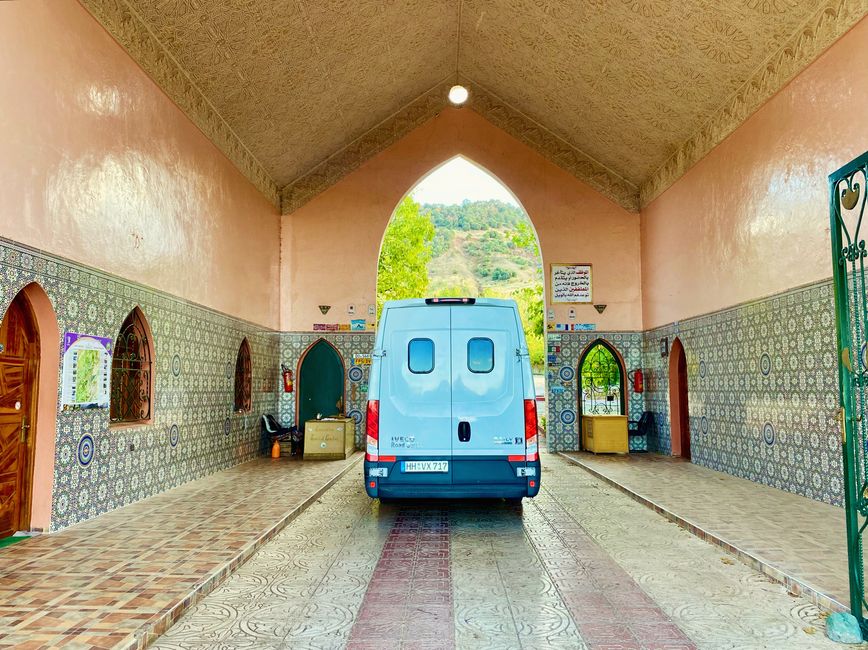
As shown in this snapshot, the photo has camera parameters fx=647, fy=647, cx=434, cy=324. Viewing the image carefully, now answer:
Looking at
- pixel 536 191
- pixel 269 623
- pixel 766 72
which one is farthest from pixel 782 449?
pixel 536 191

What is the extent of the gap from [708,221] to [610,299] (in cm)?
392

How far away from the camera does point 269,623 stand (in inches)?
159

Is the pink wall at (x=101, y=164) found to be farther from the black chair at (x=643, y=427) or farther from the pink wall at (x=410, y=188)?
the black chair at (x=643, y=427)

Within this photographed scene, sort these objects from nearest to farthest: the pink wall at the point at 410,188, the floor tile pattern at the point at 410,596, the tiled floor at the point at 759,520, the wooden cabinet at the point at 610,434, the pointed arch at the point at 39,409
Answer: the floor tile pattern at the point at 410,596, the tiled floor at the point at 759,520, the pointed arch at the point at 39,409, the wooden cabinet at the point at 610,434, the pink wall at the point at 410,188

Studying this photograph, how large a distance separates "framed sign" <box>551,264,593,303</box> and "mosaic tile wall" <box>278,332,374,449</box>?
435 cm

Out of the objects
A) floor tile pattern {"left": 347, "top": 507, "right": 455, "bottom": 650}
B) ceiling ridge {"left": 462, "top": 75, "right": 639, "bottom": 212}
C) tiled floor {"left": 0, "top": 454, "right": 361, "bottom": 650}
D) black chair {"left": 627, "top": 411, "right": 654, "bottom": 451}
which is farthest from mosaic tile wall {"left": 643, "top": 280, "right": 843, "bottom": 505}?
tiled floor {"left": 0, "top": 454, "right": 361, "bottom": 650}

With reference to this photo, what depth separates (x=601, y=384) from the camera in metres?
14.7

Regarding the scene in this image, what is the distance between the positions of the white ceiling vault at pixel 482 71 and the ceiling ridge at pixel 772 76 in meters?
0.02

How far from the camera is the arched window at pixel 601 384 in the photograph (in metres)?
14.6

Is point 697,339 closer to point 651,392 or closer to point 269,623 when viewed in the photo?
point 651,392

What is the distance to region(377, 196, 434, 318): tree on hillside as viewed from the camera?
28203 mm

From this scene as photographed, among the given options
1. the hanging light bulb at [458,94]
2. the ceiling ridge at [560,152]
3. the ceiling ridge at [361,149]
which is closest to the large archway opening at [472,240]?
the ceiling ridge at [560,152]

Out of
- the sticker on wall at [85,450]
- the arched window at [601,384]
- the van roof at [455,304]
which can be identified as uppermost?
the van roof at [455,304]

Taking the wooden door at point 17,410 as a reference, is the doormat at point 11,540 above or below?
below
